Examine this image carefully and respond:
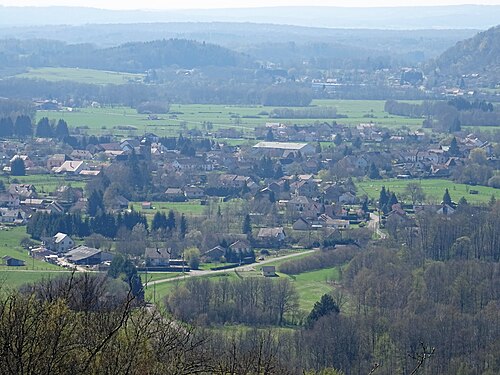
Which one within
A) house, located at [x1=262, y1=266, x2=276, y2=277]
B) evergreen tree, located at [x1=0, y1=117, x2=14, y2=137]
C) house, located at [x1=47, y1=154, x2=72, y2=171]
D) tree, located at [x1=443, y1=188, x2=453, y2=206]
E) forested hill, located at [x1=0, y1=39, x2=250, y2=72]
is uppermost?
house, located at [x1=262, y1=266, x2=276, y2=277]

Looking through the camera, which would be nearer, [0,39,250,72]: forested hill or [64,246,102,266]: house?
[64,246,102,266]: house

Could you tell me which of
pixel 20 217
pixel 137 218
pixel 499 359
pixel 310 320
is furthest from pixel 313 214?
pixel 499 359

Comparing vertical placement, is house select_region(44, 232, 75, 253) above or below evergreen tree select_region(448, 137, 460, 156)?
above

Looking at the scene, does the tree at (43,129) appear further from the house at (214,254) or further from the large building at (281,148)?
the house at (214,254)

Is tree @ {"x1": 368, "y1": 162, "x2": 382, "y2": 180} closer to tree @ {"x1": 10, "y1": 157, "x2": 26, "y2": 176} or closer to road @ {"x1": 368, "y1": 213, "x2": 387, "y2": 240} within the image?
road @ {"x1": 368, "y1": 213, "x2": 387, "y2": 240}

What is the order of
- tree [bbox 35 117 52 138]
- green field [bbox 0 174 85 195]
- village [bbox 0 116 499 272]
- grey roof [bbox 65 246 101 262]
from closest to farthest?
grey roof [bbox 65 246 101 262] → village [bbox 0 116 499 272] → green field [bbox 0 174 85 195] → tree [bbox 35 117 52 138]

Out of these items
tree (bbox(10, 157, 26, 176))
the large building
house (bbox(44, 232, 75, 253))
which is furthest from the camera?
the large building

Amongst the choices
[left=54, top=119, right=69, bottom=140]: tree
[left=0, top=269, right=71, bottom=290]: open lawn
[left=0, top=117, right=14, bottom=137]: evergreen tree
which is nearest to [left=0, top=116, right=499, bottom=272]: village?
[left=54, top=119, right=69, bottom=140]: tree

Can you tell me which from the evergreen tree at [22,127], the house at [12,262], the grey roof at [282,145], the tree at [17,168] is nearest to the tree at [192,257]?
the house at [12,262]
